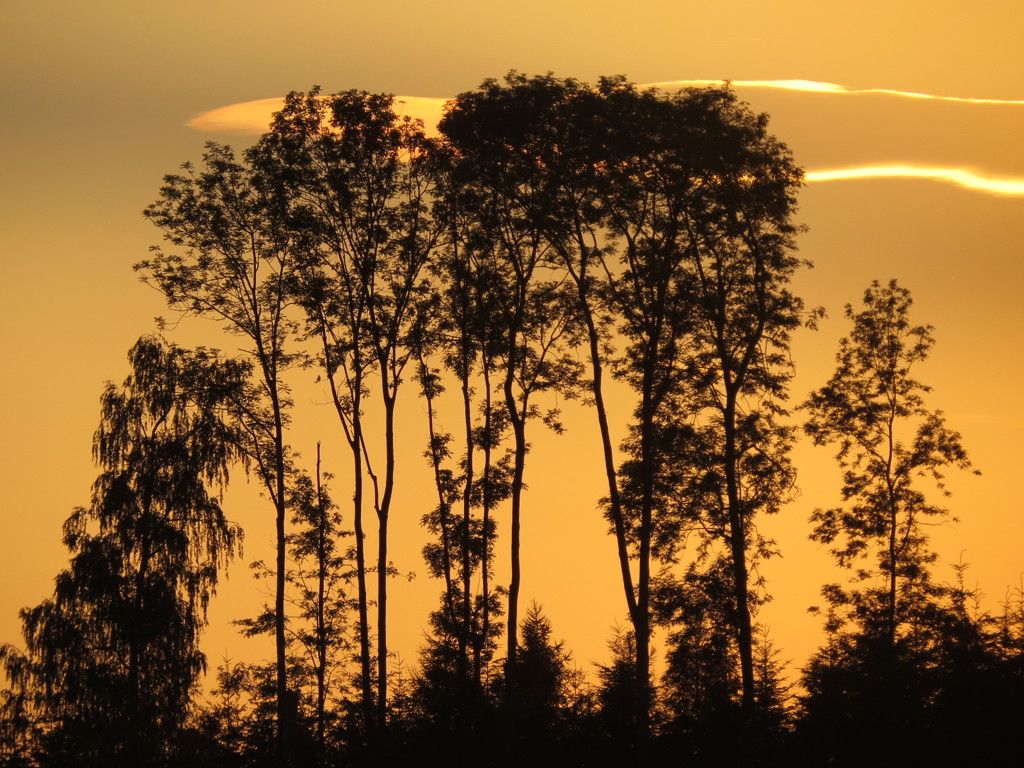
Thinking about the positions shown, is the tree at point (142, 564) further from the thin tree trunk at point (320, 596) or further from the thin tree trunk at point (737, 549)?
the thin tree trunk at point (737, 549)

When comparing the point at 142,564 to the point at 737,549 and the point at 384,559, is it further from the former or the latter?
the point at 737,549

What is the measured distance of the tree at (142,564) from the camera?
4234 centimetres

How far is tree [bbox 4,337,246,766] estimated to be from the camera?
42344 millimetres

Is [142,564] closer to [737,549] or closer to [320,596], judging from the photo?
[320,596]

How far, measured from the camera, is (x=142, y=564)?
4375 cm

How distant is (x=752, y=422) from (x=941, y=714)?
44.6ft

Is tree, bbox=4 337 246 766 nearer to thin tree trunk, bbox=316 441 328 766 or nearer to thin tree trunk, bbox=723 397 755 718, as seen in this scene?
thin tree trunk, bbox=316 441 328 766

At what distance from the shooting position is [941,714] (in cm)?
2850

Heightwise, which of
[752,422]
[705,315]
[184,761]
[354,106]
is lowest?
[184,761]

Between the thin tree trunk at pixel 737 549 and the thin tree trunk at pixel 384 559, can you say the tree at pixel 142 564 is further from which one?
the thin tree trunk at pixel 737 549

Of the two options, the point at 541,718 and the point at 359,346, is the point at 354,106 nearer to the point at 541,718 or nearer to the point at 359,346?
the point at 359,346

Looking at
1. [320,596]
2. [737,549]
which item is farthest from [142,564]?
[737,549]

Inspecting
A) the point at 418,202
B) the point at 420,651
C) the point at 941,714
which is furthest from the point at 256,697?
the point at 941,714

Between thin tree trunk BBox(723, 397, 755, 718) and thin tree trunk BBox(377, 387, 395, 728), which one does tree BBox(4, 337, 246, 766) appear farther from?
thin tree trunk BBox(723, 397, 755, 718)
